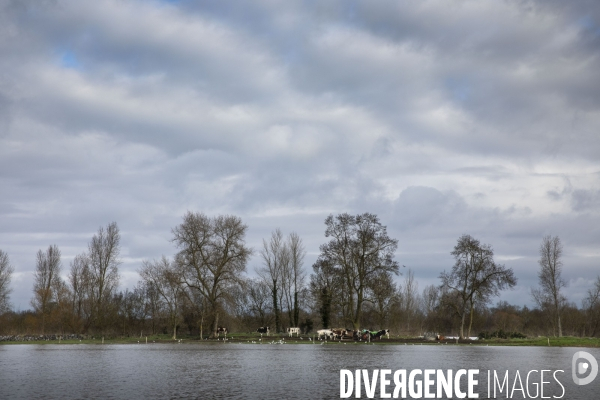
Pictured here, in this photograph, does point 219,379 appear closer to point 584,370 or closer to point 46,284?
point 584,370

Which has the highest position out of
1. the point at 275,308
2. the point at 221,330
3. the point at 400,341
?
the point at 275,308

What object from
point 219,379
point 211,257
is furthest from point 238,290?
point 219,379

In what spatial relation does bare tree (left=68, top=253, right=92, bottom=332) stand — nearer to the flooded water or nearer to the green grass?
the green grass

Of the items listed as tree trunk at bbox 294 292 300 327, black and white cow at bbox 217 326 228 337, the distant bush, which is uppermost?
tree trunk at bbox 294 292 300 327

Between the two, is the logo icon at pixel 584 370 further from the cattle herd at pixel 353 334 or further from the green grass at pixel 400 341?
the cattle herd at pixel 353 334

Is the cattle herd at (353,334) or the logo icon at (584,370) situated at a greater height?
the logo icon at (584,370)

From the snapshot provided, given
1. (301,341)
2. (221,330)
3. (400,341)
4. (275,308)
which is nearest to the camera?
(400,341)

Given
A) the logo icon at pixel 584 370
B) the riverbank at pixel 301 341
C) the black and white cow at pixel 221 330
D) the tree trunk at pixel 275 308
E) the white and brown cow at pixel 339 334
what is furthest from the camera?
the tree trunk at pixel 275 308

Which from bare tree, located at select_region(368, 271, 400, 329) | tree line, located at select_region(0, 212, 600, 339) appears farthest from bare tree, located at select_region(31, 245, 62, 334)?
bare tree, located at select_region(368, 271, 400, 329)

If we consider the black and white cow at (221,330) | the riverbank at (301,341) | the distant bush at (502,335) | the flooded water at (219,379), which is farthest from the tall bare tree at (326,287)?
the flooded water at (219,379)

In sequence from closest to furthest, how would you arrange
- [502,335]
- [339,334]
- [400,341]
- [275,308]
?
1. [400,341]
2. [339,334]
3. [502,335]
4. [275,308]

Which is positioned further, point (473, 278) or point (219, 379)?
point (473, 278)

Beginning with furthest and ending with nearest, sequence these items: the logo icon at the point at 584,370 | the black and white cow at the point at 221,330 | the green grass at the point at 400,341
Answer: the black and white cow at the point at 221,330 → the green grass at the point at 400,341 → the logo icon at the point at 584,370

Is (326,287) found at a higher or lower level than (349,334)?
higher
